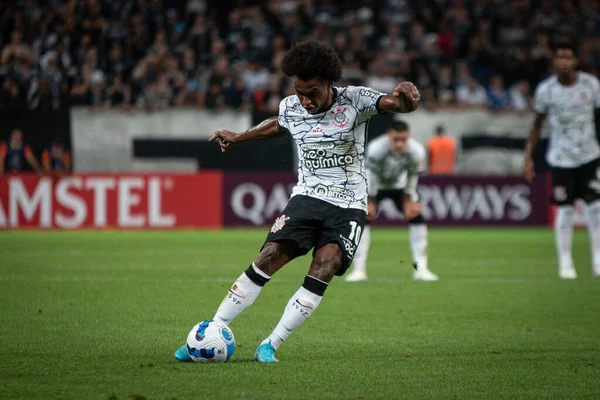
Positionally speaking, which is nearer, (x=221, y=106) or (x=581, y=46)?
(x=221, y=106)

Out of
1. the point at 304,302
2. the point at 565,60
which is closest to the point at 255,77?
the point at 565,60

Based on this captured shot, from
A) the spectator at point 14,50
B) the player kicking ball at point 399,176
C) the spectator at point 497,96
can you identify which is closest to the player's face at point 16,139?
the spectator at point 14,50

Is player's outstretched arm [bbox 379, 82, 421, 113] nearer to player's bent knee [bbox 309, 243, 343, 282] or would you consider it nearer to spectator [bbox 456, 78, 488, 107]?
player's bent knee [bbox 309, 243, 343, 282]

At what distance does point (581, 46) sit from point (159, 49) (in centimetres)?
1029

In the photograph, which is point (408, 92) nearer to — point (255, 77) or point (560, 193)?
point (560, 193)

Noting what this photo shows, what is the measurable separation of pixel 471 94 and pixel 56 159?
30.4 feet

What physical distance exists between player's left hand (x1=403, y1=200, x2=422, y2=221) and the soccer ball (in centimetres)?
630

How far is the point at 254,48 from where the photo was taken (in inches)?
910

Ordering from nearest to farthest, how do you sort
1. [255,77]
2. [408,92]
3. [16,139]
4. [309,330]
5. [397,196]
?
[408,92], [309,330], [397,196], [16,139], [255,77]

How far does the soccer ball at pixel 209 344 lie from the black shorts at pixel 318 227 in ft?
2.25

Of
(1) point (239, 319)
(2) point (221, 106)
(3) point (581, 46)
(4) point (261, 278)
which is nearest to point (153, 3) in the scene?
(2) point (221, 106)

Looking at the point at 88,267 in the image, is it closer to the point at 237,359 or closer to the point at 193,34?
the point at 237,359

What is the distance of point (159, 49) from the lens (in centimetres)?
2212

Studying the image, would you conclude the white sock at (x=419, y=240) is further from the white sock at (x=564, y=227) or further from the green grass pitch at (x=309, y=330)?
the white sock at (x=564, y=227)
